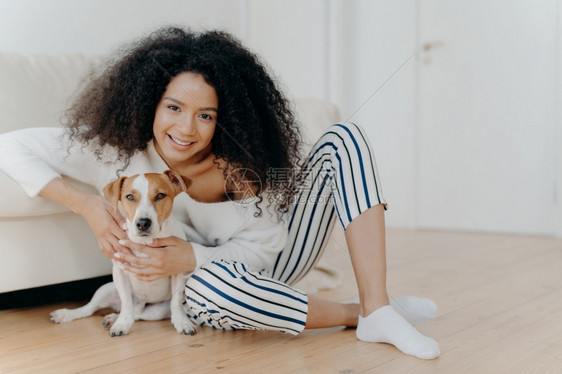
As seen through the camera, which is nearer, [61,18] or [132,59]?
[132,59]

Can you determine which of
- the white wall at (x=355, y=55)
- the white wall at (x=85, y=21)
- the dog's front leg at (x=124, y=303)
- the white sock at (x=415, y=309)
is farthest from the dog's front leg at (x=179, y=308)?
the white wall at (x=355, y=55)

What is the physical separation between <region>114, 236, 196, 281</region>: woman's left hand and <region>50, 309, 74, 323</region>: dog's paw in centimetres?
32

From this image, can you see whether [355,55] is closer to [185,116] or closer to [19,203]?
[185,116]

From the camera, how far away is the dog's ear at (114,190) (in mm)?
1438

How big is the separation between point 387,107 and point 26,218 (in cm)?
295

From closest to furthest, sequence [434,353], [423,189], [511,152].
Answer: [434,353] < [511,152] < [423,189]

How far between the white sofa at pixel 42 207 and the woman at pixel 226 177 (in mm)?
138

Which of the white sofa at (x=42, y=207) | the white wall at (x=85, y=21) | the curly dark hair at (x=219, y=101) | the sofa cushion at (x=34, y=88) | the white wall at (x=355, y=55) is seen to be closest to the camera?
the curly dark hair at (x=219, y=101)

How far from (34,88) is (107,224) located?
3.00 feet

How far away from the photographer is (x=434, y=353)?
1299mm

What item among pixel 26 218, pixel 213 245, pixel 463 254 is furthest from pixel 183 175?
pixel 463 254

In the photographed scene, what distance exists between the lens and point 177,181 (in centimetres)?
150

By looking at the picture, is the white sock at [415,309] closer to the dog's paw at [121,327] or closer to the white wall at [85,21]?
the dog's paw at [121,327]

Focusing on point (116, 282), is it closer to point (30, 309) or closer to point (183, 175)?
point (183, 175)
